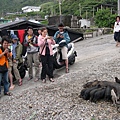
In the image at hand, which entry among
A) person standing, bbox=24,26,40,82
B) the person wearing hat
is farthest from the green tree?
the person wearing hat

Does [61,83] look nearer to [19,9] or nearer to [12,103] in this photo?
[12,103]

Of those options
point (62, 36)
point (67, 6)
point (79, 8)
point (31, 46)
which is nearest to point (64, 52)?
point (62, 36)

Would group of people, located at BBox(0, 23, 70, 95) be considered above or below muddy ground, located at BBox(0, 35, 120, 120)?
above

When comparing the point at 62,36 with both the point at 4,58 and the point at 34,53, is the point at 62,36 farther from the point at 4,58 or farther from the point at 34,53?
the point at 4,58

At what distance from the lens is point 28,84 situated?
23.2 ft

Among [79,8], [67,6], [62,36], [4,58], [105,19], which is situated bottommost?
[4,58]

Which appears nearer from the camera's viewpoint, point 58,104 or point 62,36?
point 58,104

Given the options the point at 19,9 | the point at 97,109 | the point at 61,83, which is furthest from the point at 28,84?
the point at 19,9

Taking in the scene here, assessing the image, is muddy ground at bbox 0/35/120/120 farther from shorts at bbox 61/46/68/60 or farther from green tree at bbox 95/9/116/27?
green tree at bbox 95/9/116/27

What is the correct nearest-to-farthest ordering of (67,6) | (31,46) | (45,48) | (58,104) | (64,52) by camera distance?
(58,104), (45,48), (31,46), (64,52), (67,6)

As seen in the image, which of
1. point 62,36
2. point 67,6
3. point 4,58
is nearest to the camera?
point 4,58

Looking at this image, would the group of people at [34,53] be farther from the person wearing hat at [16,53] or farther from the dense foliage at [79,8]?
the dense foliage at [79,8]

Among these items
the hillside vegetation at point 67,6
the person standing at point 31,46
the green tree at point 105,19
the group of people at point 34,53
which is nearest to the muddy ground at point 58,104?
the group of people at point 34,53

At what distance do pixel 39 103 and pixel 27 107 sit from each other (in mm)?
277
